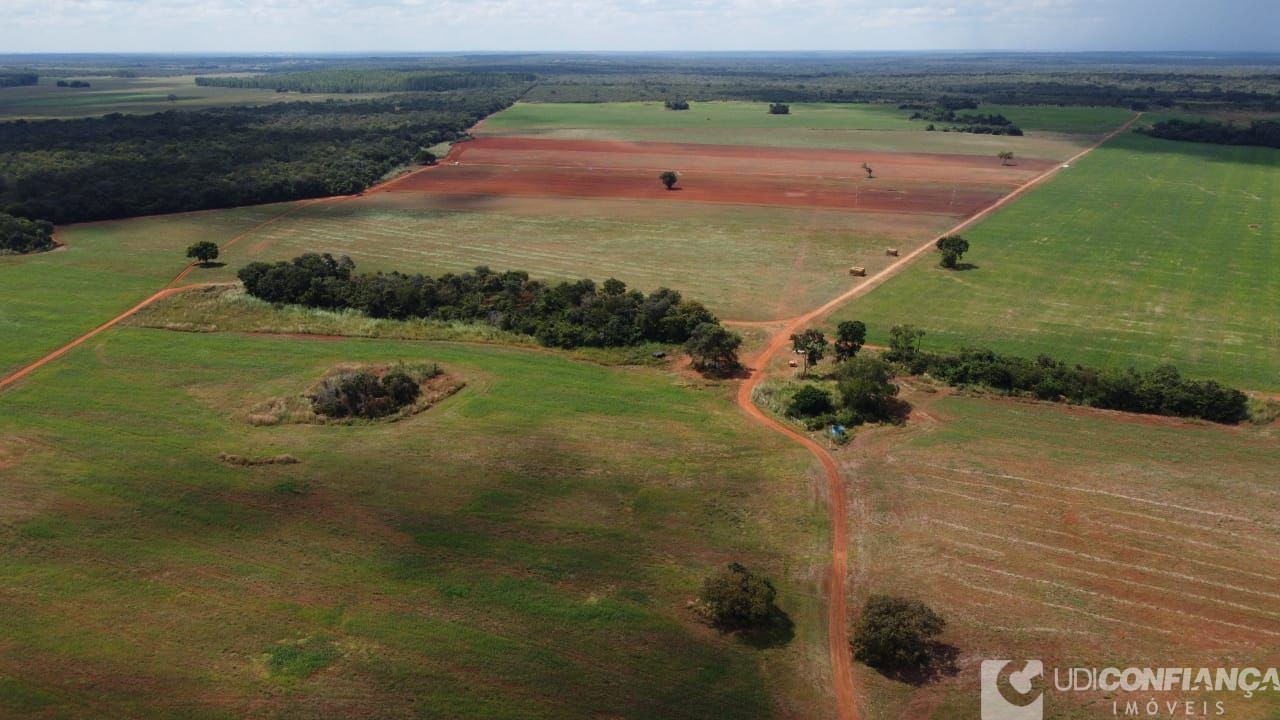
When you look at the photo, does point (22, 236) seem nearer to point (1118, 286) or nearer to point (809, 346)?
point (809, 346)

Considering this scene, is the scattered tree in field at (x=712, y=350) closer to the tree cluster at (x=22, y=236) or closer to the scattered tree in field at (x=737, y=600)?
the scattered tree in field at (x=737, y=600)

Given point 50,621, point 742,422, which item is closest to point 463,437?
point 742,422

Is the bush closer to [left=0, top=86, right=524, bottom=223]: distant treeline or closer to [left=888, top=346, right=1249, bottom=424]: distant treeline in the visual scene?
[left=888, top=346, right=1249, bottom=424]: distant treeline

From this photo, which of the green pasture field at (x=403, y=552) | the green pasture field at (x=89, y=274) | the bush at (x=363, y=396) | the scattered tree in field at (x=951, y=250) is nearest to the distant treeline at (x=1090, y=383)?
the green pasture field at (x=403, y=552)

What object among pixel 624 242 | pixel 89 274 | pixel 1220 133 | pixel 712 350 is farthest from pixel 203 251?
pixel 1220 133

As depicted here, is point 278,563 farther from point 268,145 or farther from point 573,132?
point 573,132

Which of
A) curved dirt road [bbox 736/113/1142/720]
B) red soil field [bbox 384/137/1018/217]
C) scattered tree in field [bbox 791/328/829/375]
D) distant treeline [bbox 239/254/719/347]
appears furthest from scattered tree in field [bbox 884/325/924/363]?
red soil field [bbox 384/137/1018/217]
